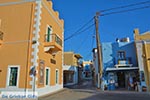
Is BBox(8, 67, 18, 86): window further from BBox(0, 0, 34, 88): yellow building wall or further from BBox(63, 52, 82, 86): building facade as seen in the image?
BBox(63, 52, 82, 86): building facade

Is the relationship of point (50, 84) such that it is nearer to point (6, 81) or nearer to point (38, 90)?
point (38, 90)

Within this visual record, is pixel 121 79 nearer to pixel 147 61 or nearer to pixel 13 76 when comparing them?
pixel 147 61

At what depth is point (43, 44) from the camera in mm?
12812

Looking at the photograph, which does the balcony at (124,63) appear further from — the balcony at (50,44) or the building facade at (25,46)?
the building facade at (25,46)

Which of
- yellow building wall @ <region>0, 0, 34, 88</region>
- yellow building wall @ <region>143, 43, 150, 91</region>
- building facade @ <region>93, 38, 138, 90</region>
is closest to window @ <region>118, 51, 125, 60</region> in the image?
building facade @ <region>93, 38, 138, 90</region>

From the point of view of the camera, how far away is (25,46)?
11773 mm

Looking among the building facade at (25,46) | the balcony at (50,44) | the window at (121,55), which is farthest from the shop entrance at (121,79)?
the balcony at (50,44)

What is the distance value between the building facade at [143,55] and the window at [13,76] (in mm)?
12804

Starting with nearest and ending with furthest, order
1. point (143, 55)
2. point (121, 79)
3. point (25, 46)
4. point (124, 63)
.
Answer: point (25, 46), point (143, 55), point (124, 63), point (121, 79)

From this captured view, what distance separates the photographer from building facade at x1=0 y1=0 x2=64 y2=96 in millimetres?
11218

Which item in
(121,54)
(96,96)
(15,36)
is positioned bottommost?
(96,96)

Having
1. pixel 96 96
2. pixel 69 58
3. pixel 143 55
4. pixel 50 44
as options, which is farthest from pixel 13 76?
pixel 69 58

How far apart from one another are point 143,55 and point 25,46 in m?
12.7

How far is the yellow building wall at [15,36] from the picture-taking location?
11.5 m
